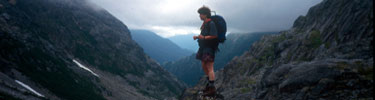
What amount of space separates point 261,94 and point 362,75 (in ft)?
15.0

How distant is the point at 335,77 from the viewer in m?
8.22

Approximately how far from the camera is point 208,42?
33.8 ft

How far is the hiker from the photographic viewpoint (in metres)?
10.0

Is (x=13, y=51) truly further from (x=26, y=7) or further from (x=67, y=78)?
(x=26, y=7)

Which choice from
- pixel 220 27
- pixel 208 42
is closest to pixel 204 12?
pixel 220 27

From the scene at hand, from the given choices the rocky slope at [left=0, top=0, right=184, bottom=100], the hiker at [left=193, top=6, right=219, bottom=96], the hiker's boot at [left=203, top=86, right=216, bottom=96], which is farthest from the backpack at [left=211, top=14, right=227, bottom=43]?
the rocky slope at [left=0, top=0, right=184, bottom=100]

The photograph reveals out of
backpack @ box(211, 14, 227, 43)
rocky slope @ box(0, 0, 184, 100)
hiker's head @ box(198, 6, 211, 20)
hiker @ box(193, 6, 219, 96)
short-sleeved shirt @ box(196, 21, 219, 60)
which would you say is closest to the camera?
hiker @ box(193, 6, 219, 96)

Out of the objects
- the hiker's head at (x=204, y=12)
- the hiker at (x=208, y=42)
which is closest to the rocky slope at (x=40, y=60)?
the hiker at (x=208, y=42)

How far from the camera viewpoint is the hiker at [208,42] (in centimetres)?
1004

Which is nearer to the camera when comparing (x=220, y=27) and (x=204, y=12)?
(x=220, y=27)

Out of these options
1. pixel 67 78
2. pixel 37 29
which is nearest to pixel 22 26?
pixel 37 29

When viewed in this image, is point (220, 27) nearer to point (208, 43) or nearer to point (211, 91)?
point (208, 43)

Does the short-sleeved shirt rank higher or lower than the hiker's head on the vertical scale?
lower

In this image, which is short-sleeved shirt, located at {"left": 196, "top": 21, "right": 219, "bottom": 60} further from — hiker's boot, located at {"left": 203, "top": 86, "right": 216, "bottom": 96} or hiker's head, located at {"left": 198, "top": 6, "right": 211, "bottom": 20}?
hiker's boot, located at {"left": 203, "top": 86, "right": 216, "bottom": 96}
